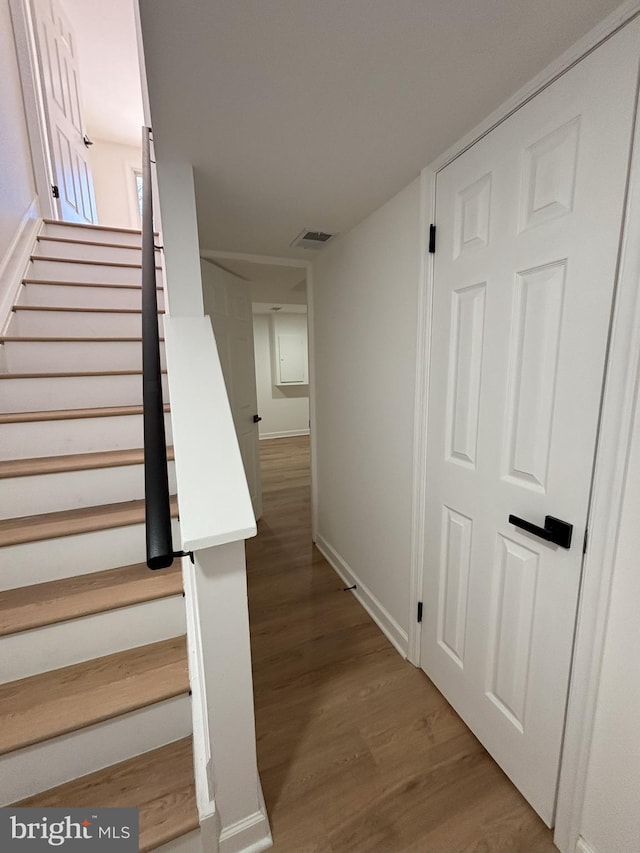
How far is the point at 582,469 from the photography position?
3.02 ft

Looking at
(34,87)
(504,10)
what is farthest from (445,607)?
(34,87)

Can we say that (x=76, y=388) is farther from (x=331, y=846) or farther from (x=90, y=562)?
(x=331, y=846)

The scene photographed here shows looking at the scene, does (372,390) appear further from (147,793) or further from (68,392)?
(147,793)

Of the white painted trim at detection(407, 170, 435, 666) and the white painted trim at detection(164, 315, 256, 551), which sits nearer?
the white painted trim at detection(164, 315, 256, 551)

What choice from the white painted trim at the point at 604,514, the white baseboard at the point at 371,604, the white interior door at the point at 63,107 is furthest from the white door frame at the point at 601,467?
the white interior door at the point at 63,107

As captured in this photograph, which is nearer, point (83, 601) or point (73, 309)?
point (83, 601)

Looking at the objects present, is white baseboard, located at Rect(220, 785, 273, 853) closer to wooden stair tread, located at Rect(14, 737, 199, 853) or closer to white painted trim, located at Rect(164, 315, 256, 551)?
wooden stair tread, located at Rect(14, 737, 199, 853)

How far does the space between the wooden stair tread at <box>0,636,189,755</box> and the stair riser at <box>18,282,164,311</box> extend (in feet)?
6.15

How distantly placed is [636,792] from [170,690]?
124 centimetres

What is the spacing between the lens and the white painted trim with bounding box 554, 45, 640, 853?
0.80 m

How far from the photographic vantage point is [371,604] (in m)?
2.10

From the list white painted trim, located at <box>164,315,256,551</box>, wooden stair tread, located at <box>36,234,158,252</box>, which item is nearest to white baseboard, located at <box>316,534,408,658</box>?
white painted trim, located at <box>164,315,256,551</box>

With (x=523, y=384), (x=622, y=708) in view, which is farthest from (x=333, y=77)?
(x=622, y=708)

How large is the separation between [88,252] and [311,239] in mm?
1655
